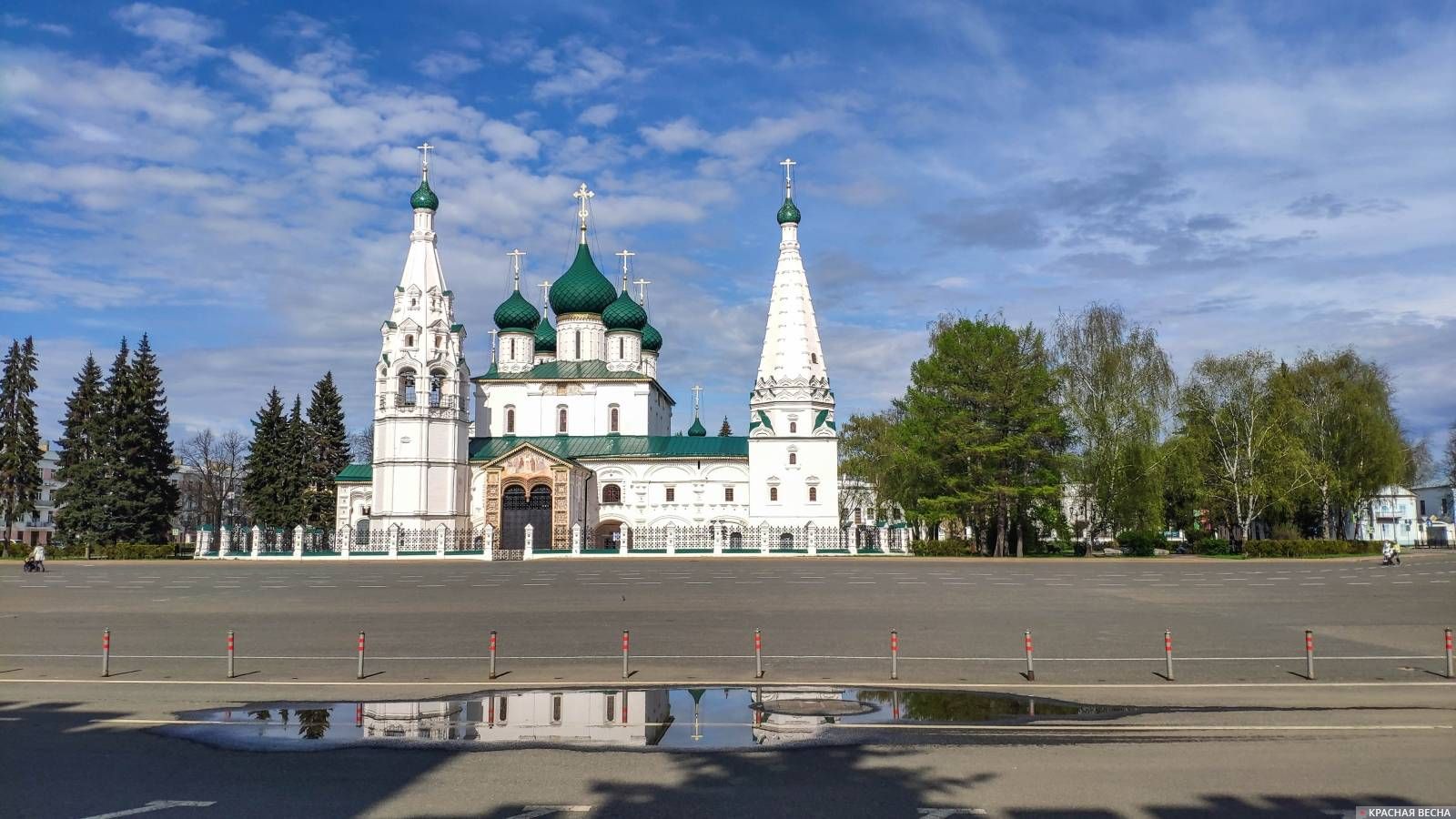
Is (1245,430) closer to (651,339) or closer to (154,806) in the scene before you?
(651,339)

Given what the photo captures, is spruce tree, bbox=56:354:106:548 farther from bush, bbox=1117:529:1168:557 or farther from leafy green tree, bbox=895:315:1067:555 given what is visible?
bush, bbox=1117:529:1168:557

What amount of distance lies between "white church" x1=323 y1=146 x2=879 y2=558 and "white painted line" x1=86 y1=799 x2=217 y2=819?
1993 inches

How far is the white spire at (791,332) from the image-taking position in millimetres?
65500

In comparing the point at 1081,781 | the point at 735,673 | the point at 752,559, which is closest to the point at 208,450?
the point at 752,559

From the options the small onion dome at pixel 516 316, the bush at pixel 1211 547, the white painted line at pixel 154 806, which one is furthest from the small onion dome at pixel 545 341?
the white painted line at pixel 154 806

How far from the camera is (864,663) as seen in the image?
14648mm

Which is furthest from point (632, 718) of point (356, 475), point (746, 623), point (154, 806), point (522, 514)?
point (356, 475)

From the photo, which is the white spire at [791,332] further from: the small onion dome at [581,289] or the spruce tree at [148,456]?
the spruce tree at [148,456]

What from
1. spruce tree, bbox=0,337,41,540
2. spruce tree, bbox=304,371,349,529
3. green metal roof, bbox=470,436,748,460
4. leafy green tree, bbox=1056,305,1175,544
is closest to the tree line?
leafy green tree, bbox=1056,305,1175,544

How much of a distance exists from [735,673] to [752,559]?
132ft

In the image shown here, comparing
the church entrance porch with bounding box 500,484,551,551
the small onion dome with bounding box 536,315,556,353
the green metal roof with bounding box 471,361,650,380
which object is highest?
the small onion dome with bounding box 536,315,556,353

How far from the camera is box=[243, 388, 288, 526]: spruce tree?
6781cm

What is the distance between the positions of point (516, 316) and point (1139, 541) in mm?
44005

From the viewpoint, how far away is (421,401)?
6334 cm
